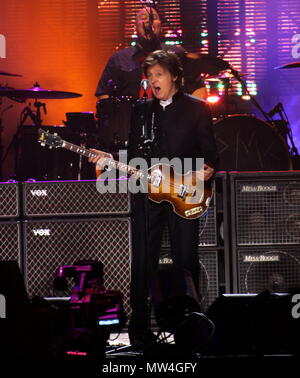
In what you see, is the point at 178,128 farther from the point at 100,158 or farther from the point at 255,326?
the point at 255,326

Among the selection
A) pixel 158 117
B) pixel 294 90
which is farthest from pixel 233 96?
pixel 158 117

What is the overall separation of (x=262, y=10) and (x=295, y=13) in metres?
0.52

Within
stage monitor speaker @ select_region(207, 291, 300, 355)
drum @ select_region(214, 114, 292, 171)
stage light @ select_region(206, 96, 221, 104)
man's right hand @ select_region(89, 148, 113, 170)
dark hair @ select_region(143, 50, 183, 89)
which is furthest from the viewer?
stage light @ select_region(206, 96, 221, 104)

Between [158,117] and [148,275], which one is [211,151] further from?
[148,275]

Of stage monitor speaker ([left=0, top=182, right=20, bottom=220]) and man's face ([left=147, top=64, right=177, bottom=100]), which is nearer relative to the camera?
man's face ([left=147, top=64, right=177, bottom=100])

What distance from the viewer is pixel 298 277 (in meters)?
5.79

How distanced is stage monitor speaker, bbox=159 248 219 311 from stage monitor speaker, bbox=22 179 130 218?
0.54 metres

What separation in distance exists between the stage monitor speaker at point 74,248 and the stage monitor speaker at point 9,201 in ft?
0.51

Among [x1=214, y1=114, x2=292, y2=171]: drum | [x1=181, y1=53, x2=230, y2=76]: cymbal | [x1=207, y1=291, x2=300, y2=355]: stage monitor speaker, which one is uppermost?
[x1=181, y1=53, x2=230, y2=76]: cymbal

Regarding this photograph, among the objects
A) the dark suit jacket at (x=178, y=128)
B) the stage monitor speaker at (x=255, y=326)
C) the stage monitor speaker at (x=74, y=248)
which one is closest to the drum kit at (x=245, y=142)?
the stage monitor speaker at (x=74, y=248)

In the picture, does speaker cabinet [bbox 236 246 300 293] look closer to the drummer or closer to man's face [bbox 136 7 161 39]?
the drummer

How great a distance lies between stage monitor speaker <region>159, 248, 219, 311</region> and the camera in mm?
5770

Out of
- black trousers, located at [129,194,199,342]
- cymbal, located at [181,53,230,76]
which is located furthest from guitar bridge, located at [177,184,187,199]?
cymbal, located at [181,53,230,76]

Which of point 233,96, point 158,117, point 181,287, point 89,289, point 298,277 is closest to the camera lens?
point 181,287
